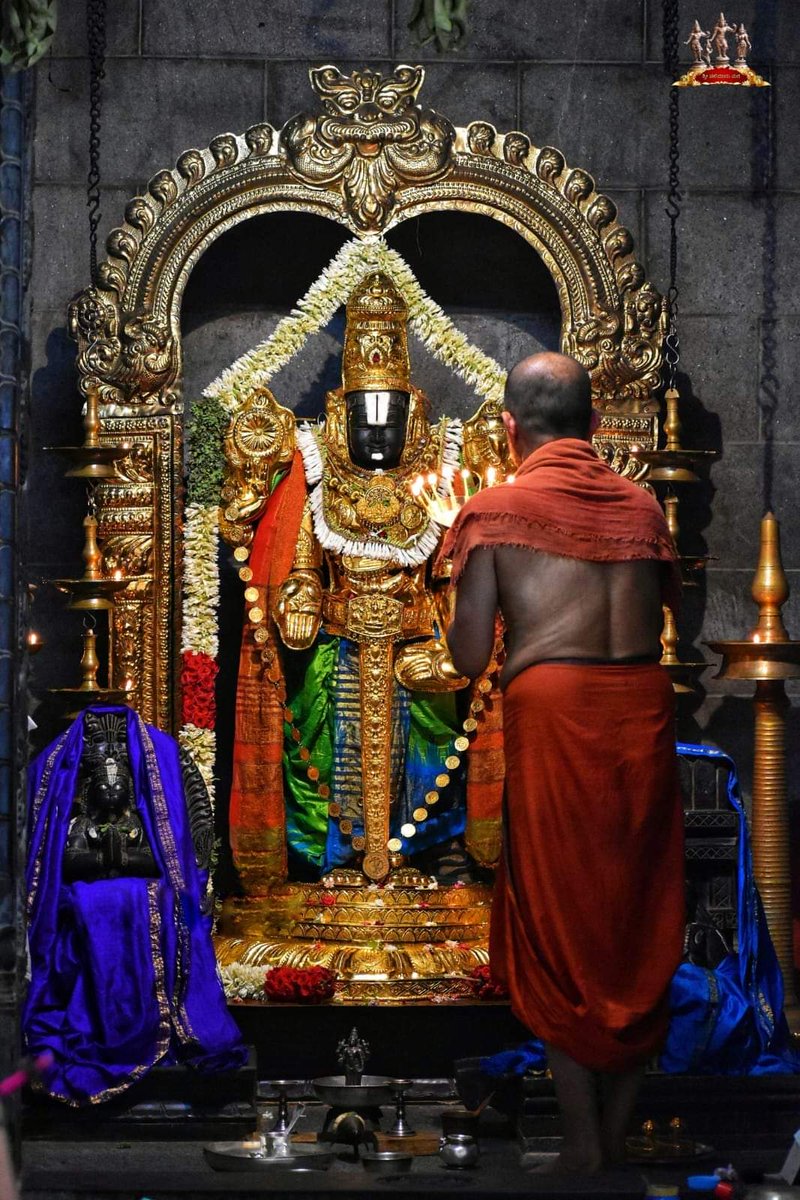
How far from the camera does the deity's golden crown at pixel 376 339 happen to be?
29.6 ft

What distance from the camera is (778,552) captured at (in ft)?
29.2

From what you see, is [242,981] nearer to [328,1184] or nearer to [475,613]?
[328,1184]


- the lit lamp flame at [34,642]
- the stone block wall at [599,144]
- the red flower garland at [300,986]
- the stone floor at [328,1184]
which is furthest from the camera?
the stone block wall at [599,144]

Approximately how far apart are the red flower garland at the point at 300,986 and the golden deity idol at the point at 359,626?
0.73 m

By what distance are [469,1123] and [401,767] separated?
1.96m

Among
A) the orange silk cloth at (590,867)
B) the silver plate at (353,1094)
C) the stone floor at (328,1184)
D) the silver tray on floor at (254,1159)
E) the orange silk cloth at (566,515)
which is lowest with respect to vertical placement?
the silver tray on floor at (254,1159)

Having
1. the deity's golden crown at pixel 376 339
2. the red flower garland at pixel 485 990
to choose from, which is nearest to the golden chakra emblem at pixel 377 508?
the deity's golden crown at pixel 376 339

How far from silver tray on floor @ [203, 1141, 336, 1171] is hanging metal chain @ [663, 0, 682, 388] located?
12.3 feet

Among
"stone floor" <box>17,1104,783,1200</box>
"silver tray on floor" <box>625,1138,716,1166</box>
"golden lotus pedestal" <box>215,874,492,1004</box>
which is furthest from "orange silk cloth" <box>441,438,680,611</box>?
"golden lotus pedestal" <box>215,874,492,1004</box>

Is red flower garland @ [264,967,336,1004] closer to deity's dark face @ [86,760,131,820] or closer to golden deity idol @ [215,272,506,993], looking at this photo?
golden deity idol @ [215,272,506,993]

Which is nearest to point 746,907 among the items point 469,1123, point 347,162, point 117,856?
point 469,1123

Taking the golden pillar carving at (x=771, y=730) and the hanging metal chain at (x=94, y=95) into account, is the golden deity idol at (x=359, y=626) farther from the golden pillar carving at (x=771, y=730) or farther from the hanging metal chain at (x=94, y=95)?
the hanging metal chain at (x=94, y=95)

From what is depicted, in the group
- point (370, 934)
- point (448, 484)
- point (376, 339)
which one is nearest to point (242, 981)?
point (370, 934)

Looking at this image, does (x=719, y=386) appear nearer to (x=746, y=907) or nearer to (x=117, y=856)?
(x=746, y=907)
